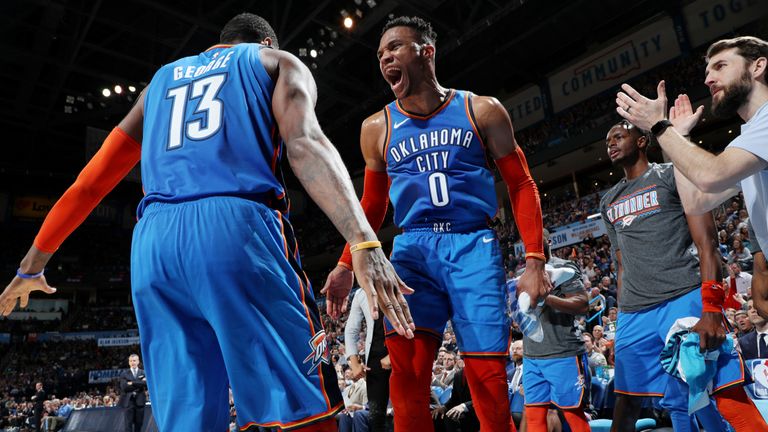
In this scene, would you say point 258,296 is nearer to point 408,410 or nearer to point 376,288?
point 376,288

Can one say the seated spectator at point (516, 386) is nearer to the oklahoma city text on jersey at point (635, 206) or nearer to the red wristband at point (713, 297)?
the oklahoma city text on jersey at point (635, 206)

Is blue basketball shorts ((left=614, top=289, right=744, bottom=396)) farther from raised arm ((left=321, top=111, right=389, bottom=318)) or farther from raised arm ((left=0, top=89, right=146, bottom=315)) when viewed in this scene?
raised arm ((left=0, top=89, right=146, bottom=315))

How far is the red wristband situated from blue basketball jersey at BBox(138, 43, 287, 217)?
2.42 meters

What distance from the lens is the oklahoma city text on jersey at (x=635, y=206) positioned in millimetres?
3688

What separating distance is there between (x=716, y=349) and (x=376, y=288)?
2350mm

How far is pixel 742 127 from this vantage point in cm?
246

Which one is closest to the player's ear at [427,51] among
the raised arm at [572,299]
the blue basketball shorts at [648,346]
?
the blue basketball shorts at [648,346]

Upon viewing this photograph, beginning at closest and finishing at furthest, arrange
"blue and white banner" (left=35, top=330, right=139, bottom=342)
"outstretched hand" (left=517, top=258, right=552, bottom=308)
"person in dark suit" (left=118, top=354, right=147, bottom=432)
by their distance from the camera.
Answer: "outstretched hand" (left=517, top=258, right=552, bottom=308), "person in dark suit" (left=118, top=354, right=147, bottom=432), "blue and white banner" (left=35, top=330, right=139, bottom=342)

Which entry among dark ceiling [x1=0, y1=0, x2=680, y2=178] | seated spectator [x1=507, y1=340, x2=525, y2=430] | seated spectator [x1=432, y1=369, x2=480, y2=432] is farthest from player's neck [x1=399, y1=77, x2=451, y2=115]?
dark ceiling [x1=0, y1=0, x2=680, y2=178]

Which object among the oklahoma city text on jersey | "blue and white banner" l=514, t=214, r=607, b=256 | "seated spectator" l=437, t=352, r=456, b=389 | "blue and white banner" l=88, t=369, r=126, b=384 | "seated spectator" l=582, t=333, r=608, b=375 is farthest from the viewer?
"blue and white banner" l=88, t=369, r=126, b=384

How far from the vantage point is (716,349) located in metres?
2.98

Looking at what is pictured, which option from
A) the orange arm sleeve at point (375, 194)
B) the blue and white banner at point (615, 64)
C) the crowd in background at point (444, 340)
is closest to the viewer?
the orange arm sleeve at point (375, 194)

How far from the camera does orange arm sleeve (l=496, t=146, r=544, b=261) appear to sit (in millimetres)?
2965

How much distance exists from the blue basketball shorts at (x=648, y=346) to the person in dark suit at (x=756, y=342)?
3.00 meters
